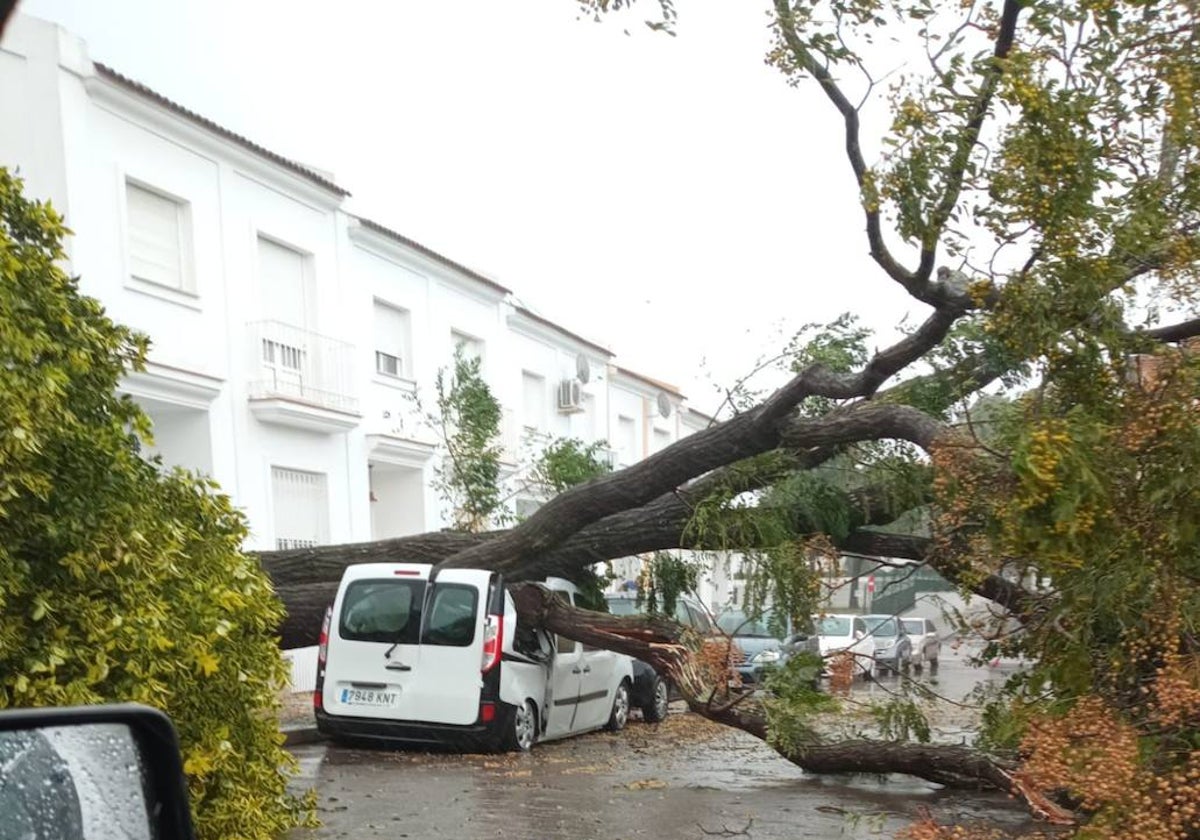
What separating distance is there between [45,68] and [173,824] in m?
14.0

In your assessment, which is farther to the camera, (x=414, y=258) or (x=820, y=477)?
(x=414, y=258)

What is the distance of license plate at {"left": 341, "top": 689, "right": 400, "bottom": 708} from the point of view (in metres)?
11.1

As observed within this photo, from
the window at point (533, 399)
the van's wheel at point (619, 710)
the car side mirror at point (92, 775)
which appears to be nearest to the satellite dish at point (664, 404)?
the window at point (533, 399)

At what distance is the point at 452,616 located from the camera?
11.0 meters

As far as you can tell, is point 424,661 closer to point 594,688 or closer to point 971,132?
point 594,688

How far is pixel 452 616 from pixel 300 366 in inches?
317

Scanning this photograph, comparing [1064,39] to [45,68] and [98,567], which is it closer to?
[98,567]

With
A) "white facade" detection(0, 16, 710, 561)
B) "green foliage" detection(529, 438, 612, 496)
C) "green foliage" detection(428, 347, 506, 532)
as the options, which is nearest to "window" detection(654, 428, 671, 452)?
"white facade" detection(0, 16, 710, 561)

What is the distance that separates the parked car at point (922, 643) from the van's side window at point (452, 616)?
457 inches

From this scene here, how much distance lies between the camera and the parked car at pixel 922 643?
22.5 meters

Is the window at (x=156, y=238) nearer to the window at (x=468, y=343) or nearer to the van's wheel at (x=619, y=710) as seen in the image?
the window at (x=468, y=343)

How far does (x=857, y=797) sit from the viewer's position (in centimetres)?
927

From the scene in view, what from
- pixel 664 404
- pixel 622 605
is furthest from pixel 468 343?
pixel 664 404

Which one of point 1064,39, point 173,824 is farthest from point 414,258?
point 173,824
